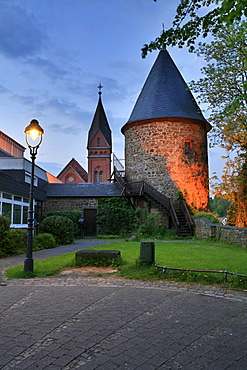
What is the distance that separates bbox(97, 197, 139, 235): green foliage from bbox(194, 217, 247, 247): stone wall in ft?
16.2

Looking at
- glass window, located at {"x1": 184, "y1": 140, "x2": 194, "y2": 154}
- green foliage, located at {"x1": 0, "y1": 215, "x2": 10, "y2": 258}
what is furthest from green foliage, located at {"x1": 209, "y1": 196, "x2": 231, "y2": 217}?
green foliage, located at {"x1": 0, "y1": 215, "x2": 10, "y2": 258}

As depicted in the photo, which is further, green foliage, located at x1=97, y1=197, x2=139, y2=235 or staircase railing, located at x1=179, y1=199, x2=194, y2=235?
green foliage, located at x1=97, y1=197, x2=139, y2=235

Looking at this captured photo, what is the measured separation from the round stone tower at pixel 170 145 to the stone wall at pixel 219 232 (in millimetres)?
4057

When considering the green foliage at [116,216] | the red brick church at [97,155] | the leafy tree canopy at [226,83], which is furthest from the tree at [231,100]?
the red brick church at [97,155]

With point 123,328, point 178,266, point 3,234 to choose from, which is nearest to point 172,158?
point 3,234

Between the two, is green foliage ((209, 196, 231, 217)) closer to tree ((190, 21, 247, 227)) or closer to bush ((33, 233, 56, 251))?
tree ((190, 21, 247, 227))

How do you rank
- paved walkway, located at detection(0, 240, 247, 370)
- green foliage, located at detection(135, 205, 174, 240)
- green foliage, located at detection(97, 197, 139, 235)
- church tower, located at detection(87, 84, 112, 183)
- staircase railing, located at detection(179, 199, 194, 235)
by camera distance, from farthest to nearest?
1. church tower, located at detection(87, 84, 112, 183)
2. green foliage, located at detection(97, 197, 139, 235)
3. staircase railing, located at detection(179, 199, 194, 235)
4. green foliage, located at detection(135, 205, 174, 240)
5. paved walkway, located at detection(0, 240, 247, 370)

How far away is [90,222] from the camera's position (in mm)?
25406

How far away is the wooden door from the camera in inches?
1000

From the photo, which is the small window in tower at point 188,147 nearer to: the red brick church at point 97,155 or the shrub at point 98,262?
the shrub at point 98,262

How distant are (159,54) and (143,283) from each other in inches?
997

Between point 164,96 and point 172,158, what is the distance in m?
4.98

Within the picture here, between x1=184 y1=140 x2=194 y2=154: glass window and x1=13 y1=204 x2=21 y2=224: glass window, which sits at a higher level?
x1=184 y1=140 x2=194 y2=154: glass window

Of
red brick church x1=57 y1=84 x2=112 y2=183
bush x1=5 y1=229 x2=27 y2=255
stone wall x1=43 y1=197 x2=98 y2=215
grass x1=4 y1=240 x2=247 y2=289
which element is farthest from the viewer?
red brick church x1=57 y1=84 x2=112 y2=183
